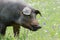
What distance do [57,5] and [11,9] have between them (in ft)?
18.2

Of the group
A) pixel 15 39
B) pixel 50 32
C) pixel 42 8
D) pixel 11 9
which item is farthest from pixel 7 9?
pixel 42 8

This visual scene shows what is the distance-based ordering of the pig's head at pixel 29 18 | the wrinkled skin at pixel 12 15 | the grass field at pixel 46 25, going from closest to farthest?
the pig's head at pixel 29 18
the wrinkled skin at pixel 12 15
the grass field at pixel 46 25

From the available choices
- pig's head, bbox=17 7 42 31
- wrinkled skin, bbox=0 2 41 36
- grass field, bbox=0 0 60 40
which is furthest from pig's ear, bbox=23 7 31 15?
grass field, bbox=0 0 60 40

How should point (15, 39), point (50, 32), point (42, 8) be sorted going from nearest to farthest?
point (15, 39) → point (50, 32) → point (42, 8)

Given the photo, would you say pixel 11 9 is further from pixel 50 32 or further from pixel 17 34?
pixel 50 32

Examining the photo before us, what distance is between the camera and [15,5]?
9.62 metres

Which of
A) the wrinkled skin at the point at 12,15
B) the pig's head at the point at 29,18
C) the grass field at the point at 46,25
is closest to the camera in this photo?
the pig's head at the point at 29,18

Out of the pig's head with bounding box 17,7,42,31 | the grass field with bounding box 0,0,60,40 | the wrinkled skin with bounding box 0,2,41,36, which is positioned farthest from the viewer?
the grass field with bounding box 0,0,60,40

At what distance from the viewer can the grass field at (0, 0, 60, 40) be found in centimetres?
1014

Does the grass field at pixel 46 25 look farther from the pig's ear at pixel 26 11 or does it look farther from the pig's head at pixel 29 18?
the pig's ear at pixel 26 11

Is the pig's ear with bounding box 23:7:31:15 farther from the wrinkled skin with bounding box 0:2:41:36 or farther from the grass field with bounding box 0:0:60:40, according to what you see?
the grass field with bounding box 0:0:60:40

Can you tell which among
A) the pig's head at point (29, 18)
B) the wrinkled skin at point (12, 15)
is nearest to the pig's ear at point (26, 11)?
the pig's head at point (29, 18)

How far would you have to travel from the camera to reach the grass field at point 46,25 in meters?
10.1

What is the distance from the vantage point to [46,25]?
458 inches
